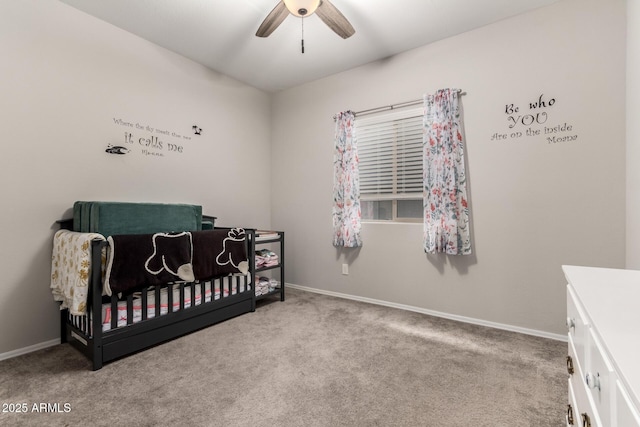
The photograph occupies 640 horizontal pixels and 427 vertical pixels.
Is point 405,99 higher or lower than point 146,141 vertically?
higher

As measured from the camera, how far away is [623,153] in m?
2.05

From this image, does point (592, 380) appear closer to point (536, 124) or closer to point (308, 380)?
point (308, 380)

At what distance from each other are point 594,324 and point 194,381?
1.84 m

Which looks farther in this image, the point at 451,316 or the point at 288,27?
the point at 451,316

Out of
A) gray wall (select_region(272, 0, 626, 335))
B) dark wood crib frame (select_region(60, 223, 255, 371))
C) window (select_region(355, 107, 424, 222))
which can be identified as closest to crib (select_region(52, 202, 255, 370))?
dark wood crib frame (select_region(60, 223, 255, 371))

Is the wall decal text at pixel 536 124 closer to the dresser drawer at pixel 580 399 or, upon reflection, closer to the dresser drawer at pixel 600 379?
the dresser drawer at pixel 580 399

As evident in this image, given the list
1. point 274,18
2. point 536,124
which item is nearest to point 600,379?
point 536,124

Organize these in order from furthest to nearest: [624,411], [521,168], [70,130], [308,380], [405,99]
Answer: [405,99] → [521,168] → [70,130] → [308,380] → [624,411]

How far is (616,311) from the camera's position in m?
0.79

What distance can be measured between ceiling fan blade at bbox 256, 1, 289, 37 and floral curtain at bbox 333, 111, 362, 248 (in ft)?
4.22

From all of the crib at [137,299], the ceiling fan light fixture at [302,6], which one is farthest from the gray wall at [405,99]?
the ceiling fan light fixture at [302,6]

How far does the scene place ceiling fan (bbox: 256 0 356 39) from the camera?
180 cm

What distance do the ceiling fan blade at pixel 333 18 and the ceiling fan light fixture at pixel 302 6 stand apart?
0.31ft

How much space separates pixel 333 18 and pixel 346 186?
1.58 metres
